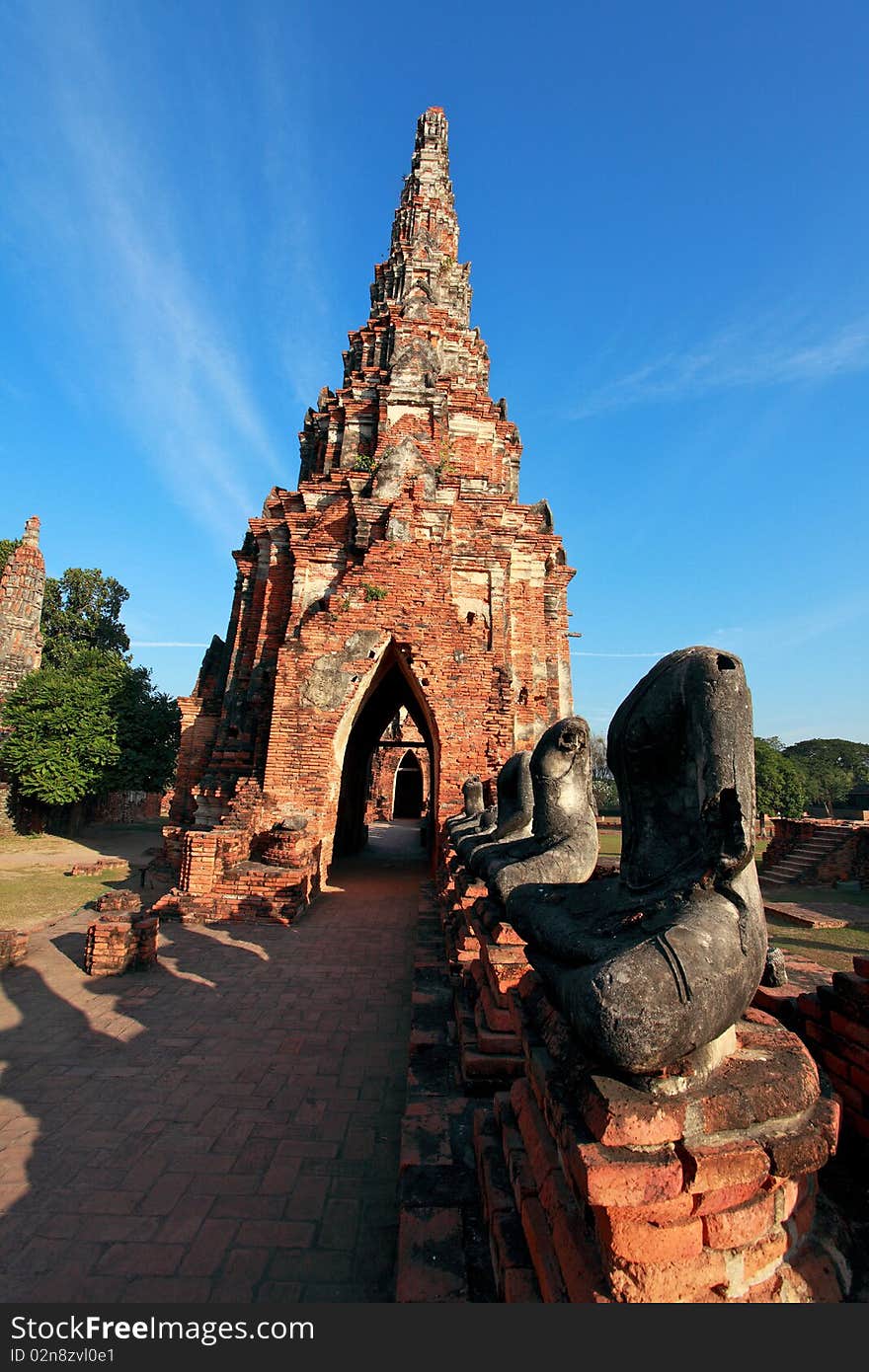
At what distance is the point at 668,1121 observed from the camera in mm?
1491

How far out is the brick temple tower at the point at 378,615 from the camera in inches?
399

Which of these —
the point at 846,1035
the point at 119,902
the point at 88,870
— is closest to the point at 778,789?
the point at 88,870

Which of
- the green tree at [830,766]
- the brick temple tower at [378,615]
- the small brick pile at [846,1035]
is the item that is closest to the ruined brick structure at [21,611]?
the brick temple tower at [378,615]

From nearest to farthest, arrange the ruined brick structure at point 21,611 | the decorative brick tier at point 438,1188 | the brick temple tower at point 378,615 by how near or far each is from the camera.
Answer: the decorative brick tier at point 438,1188 < the brick temple tower at point 378,615 < the ruined brick structure at point 21,611

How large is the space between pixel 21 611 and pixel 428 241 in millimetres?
22449

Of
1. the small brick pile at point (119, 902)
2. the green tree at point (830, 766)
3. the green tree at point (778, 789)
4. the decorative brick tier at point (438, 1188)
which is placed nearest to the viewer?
the decorative brick tier at point (438, 1188)

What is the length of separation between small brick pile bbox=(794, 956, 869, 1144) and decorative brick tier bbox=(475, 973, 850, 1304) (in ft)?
2.79

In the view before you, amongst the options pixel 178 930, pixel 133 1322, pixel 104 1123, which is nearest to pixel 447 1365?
pixel 133 1322

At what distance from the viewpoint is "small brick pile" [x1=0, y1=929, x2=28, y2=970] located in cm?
616

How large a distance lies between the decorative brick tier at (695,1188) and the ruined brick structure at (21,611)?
3003cm

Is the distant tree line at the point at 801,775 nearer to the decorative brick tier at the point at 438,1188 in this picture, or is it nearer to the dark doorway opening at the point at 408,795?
the dark doorway opening at the point at 408,795

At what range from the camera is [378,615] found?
35.2ft

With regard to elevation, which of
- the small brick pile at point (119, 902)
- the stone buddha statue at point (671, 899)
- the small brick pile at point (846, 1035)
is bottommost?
the small brick pile at point (119, 902)

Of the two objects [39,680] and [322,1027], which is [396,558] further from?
[39,680]
